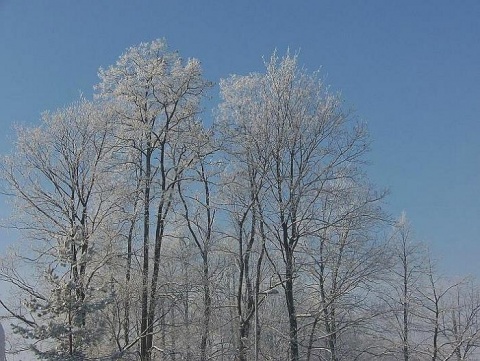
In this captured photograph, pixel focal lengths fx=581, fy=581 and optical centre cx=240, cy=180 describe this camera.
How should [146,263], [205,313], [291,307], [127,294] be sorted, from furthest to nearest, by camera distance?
[205,313], [146,263], [127,294], [291,307]

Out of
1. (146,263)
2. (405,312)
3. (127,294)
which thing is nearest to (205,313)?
(146,263)

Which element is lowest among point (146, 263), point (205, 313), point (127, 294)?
point (205, 313)

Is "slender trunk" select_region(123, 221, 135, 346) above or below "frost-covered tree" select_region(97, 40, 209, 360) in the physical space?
below

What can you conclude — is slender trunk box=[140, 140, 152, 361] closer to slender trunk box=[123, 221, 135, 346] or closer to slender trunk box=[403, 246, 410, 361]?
slender trunk box=[123, 221, 135, 346]

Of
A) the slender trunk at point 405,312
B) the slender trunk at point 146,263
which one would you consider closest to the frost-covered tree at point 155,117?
the slender trunk at point 146,263

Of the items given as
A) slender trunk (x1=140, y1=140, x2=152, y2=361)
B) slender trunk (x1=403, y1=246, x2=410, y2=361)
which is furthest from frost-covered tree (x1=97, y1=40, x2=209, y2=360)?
slender trunk (x1=403, y1=246, x2=410, y2=361)

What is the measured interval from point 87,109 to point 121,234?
522 centimetres

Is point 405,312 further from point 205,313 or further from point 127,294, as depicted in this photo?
point 127,294

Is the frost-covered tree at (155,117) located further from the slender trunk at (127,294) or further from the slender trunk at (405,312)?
the slender trunk at (405,312)

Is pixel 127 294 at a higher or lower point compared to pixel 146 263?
lower

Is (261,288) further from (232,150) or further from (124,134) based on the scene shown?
(124,134)

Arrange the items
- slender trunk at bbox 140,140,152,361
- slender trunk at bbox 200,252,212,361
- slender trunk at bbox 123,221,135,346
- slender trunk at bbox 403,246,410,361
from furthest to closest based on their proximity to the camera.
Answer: slender trunk at bbox 403,246,410,361
slender trunk at bbox 200,252,212,361
slender trunk at bbox 123,221,135,346
slender trunk at bbox 140,140,152,361

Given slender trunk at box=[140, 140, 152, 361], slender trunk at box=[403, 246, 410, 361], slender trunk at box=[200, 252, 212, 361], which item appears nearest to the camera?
slender trunk at box=[140, 140, 152, 361]

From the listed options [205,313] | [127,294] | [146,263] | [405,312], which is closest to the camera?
[127,294]
